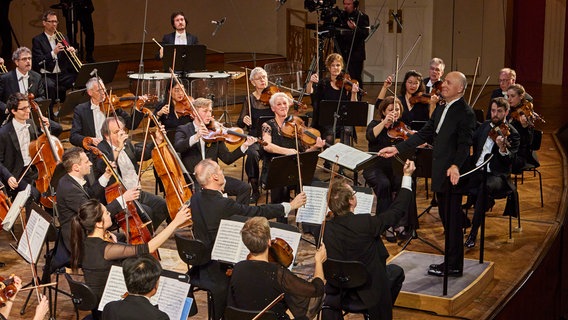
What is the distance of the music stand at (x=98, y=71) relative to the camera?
842 centimetres

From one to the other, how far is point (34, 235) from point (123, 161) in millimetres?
1663

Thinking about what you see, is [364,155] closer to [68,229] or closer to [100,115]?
[68,229]

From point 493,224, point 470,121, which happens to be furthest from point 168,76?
point 470,121

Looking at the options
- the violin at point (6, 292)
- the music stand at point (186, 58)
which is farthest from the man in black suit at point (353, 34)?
the violin at point (6, 292)

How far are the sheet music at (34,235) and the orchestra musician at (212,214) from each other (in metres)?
0.86

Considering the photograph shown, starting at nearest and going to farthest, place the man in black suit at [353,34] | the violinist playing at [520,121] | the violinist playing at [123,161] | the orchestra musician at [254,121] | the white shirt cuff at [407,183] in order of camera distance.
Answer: the white shirt cuff at [407,183]
the violinist playing at [123,161]
the violinist playing at [520,121]
the orchestra musician at [254,121]
the man in black suit at [353,34]

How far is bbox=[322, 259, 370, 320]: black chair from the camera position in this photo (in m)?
4.72

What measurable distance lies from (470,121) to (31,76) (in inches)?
180

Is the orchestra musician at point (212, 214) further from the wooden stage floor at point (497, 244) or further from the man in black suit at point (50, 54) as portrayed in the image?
the man in black suit at point (50, 54)

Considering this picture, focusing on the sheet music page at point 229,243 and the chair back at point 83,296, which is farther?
the sheet music page at point 229,243

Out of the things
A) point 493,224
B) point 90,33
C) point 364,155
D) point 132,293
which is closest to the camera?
point 132,293

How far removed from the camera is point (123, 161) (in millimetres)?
6664

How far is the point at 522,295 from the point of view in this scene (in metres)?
6.16

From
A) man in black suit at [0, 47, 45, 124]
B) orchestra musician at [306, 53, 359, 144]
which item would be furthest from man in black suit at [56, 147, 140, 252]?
orchestra musician at [306, 53, 359, 144]
